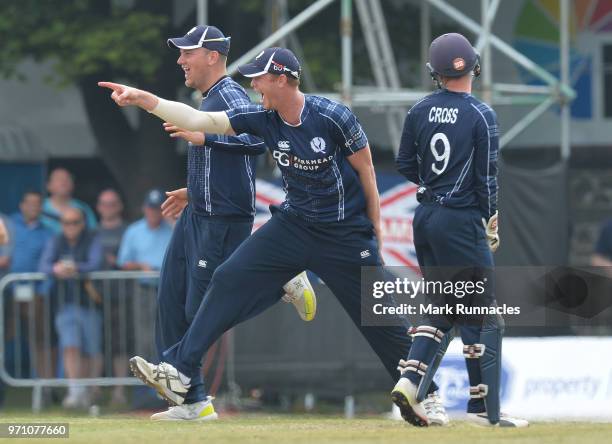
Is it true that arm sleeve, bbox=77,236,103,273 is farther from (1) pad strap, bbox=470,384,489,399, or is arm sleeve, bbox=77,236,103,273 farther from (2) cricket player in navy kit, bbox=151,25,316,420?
(1) pad strap, bbox=470,384,489,399

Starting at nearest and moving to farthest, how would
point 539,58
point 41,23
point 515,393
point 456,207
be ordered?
point 456,207, point 515,393, point 41,23, point 539,58

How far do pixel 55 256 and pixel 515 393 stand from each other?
4563 mm

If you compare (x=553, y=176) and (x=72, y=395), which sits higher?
(x=553, y=176)

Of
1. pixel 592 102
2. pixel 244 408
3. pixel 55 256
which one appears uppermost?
pixel 592 102

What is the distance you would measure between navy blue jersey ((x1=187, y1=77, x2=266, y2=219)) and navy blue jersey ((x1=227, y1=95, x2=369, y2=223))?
53cm

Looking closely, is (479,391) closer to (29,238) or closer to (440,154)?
(440,154)

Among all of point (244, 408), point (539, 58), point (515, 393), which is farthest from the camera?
point (539, 58)

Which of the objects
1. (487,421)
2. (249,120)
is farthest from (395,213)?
(487,421)

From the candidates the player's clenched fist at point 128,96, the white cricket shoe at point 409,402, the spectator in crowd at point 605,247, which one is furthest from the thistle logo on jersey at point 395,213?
the player's clenched fist at point 128,96

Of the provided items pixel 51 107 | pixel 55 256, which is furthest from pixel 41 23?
pixel 55 256

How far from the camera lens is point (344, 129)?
10.4 meters

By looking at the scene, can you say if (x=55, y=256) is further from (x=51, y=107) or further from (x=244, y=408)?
(x=51, y=107)

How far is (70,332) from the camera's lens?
54.1ft

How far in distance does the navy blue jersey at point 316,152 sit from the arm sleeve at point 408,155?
0.24m
